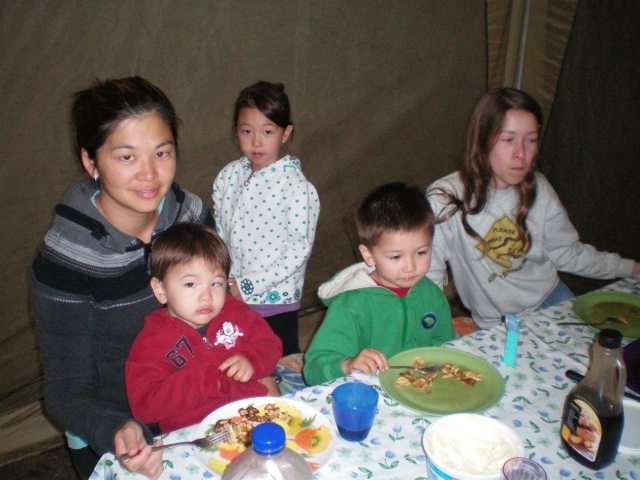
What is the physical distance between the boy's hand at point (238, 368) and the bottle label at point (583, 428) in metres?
0.70

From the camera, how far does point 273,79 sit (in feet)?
7.99

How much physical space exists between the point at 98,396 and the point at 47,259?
1.25ft

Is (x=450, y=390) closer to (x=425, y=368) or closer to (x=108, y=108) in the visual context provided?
(x=425, y=368)

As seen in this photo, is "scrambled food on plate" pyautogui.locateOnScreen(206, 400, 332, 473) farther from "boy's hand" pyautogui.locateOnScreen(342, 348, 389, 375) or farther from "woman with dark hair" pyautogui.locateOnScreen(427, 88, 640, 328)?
"woman with dark hair" pyautogui.locateOnScreen(427, 88, 640, 328)

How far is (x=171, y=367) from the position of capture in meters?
1.26

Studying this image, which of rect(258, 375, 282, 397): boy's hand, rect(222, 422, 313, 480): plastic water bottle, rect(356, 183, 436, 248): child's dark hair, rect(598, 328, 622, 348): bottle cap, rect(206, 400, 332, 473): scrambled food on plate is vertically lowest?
rect(258, 375, 282, 397): boy's hand

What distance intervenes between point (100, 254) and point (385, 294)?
77 centimetres

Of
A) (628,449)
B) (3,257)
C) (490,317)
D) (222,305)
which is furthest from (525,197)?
(3,257)

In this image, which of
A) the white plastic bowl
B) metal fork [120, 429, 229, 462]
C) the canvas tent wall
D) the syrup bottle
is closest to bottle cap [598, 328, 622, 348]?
the syrup bottle

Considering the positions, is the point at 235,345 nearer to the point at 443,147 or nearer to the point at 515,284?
the point at 515,284

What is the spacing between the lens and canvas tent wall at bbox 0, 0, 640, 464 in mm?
1966

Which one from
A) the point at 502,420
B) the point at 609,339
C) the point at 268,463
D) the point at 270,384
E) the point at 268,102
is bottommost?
the point at 270,384

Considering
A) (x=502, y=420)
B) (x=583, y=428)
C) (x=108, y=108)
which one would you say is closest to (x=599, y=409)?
(x=583, y=428)

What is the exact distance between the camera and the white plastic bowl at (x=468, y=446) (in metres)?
0.94
